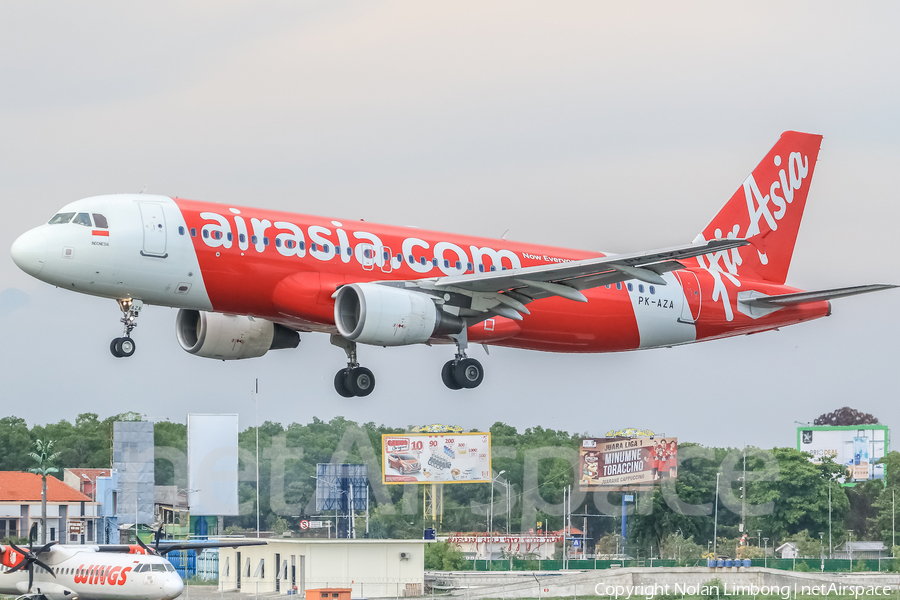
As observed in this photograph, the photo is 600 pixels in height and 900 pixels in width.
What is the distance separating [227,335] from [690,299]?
626 inches

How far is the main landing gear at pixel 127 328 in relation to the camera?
115 ft

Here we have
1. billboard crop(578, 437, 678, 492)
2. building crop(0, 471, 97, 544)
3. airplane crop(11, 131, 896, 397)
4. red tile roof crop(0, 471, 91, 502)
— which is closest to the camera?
airplane crop(11, 131, 896, 397)

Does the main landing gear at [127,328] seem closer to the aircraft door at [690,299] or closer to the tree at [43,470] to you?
the aircraft door at [690,299]

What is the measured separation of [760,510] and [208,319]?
285ft

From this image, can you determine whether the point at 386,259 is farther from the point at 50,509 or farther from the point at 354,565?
the point at 50,509

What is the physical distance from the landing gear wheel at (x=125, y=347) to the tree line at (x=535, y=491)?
69.6 m

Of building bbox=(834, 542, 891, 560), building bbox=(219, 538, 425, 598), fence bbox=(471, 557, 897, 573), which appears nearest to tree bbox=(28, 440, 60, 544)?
building bbox=(219, 538, 425, 598)

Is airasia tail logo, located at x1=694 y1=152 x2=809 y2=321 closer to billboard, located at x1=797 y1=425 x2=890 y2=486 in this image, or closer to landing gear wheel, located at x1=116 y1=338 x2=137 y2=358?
landing gear wheel, located at x1=116 y1=338 x2=137 y2=358

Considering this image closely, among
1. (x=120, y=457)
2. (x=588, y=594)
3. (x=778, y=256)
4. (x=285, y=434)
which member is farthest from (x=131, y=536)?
(x=778, y=256)

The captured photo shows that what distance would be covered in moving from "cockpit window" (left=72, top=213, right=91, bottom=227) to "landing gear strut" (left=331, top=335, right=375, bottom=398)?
9.41 m

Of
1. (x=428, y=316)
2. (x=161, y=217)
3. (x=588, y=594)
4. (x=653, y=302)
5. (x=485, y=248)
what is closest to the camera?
(x=161, y=217)

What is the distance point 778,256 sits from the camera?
157 feet

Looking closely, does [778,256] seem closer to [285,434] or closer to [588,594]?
[588,594]

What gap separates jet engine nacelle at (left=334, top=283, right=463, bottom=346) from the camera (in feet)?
118
